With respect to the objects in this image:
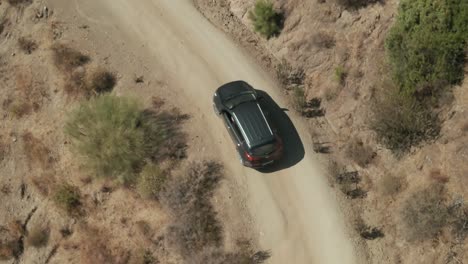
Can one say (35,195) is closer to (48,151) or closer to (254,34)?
(48,151)

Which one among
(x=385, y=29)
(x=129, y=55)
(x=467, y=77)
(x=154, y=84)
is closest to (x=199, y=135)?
(x=154, y=84)

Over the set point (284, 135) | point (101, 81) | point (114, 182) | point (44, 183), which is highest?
point (284, 135)

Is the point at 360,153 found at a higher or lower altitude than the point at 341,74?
lower

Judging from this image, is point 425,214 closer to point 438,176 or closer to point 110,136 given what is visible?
point 438,176

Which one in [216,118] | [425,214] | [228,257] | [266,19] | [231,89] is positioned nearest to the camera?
[425,214]

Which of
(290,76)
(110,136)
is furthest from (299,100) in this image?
(110,136)

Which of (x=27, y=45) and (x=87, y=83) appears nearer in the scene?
(x=87, y=83)

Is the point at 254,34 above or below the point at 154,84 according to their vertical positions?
above
